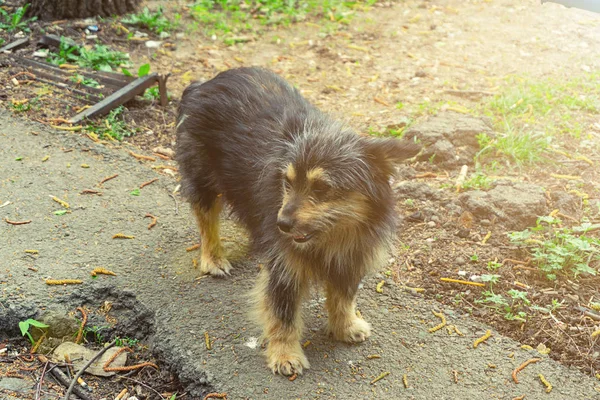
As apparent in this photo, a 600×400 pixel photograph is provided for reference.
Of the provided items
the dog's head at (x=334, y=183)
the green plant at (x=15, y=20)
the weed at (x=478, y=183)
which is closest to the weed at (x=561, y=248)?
the weed at (x=478, y=183)

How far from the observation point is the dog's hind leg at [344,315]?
392cm

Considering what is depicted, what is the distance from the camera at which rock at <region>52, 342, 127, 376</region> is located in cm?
390

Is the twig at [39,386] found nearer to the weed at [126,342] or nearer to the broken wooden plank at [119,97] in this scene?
the weed at [126,342]

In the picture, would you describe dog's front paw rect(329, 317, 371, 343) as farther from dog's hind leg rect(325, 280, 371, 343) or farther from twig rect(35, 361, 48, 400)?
twig rect(35, 361, 48, 400)

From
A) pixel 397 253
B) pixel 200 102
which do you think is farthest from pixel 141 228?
A: pixel 397 253

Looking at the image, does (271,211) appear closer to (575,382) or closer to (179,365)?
(179,365)

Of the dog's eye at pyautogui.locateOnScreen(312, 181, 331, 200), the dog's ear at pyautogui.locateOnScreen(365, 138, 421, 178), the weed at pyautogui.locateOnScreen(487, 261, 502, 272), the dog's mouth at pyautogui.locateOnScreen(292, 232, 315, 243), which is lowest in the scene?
the weed at pyautogui.locateOnScreen(487, 261, 502, 272)

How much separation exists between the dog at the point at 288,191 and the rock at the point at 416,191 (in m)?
1.59

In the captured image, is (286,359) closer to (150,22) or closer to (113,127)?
(113,127)

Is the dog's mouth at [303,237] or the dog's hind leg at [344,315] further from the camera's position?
the dog's hind leg at [344,315]

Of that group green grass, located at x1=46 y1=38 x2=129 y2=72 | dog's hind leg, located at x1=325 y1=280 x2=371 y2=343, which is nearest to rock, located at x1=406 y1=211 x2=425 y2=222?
dog's hind leg, located at x1=325 y1=280 x2=371 y2=343

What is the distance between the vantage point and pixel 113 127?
6.41m

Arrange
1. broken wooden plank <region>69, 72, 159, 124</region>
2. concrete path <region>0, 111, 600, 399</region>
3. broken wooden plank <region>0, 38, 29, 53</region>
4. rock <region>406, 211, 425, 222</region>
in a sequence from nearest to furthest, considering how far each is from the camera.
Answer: concrete path <region>0, 111, 600, 399</region>, rock <region>406, 211, 425, 222</region>, broken wooden plank <region>69, 72, 159, 124</region>, broken wooden plank <region>0, 38, 29, 53</region>

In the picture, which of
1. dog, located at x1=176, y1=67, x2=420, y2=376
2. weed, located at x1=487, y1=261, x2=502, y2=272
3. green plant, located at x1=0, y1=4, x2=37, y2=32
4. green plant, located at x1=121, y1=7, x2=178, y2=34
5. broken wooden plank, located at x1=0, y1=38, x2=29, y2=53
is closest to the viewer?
dog, located at x1=176, y1=67, x2=420, y2=376
